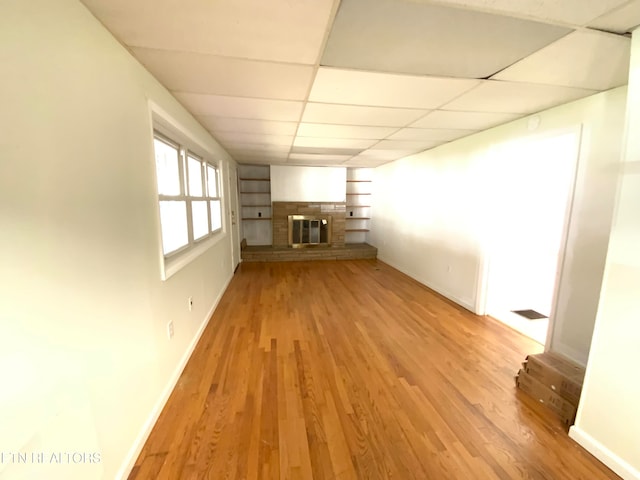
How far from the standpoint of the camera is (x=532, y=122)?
8.06 feet

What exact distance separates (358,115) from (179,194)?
185cm

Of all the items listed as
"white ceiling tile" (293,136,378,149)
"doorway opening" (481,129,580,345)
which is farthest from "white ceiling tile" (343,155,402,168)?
"doorway opening" (481,129,580,345)

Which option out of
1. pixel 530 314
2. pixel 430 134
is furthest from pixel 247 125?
pixel 530 314

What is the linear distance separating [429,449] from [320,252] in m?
4.78

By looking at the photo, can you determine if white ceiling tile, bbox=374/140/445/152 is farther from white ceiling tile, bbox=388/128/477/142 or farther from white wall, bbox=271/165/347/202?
white wall, bbox=271/165/347/202

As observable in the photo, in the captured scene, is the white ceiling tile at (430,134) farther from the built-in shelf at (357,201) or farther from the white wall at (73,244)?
the built-in shelf at (357,201)

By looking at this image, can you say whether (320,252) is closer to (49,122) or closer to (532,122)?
(532,122)

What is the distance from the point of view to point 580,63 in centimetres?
152

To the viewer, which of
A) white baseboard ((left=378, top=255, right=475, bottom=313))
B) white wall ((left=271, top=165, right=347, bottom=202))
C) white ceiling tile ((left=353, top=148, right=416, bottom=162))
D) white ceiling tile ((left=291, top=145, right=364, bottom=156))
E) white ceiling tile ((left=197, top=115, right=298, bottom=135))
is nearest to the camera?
white ceiling tile ((left=197, top=115, right=298, bottom=135))

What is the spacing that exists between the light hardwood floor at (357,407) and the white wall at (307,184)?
3.63 m

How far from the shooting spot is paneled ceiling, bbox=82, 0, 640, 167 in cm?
110

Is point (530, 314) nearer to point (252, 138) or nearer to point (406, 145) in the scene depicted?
point (406, 145)

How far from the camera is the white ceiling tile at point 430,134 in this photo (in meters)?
3.00

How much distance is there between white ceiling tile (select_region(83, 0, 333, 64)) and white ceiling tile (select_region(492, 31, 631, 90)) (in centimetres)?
126
